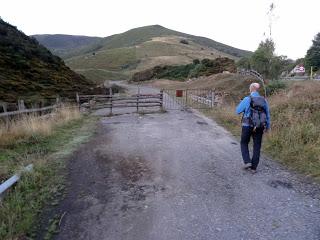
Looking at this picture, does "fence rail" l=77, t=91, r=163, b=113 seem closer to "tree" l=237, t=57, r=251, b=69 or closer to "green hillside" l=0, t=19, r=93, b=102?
"green hillside" l=0, t=19, r=93, b=102

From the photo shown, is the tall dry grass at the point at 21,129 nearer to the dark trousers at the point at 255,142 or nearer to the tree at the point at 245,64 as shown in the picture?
the dark trousers at the point at 255,142

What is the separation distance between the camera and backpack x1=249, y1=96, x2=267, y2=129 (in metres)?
7.96

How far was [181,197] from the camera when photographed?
6348mm

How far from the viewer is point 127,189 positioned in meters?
6.82

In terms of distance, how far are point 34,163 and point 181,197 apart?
358cm

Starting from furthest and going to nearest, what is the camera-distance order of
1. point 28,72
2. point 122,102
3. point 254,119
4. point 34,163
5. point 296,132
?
point 28,72, point 122,102, point 296,132, point 34,163, point 254,119

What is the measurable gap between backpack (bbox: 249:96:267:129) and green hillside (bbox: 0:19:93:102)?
13891 millimetres

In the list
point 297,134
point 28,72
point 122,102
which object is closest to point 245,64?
point 28,72

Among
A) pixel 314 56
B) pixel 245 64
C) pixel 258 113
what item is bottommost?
pixel 258 113

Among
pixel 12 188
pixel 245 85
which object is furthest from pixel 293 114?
pixel 245 85

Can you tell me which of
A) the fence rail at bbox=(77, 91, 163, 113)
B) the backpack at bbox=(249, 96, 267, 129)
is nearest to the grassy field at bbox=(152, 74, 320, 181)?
the backpack at bbox=(249, 96, 267, 129)

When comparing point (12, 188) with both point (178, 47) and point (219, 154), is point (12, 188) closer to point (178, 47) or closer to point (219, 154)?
point (219, 154)

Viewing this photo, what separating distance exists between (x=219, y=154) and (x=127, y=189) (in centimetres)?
364

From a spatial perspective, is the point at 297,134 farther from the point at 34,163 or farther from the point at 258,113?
the point at 34,163
